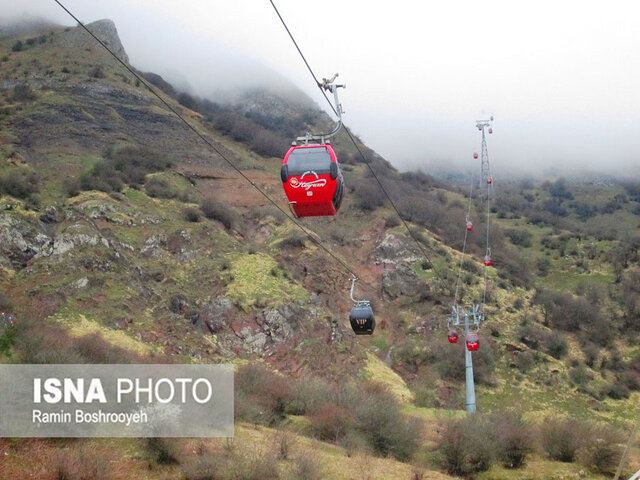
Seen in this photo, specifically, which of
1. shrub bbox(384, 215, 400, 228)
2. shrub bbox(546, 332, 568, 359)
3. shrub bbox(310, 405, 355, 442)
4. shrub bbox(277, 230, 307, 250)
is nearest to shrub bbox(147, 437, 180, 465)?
shrub bbox(310, 405, 355, 442)

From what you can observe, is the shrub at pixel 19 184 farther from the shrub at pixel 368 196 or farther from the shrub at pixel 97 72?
the shrub at pixel 368 196

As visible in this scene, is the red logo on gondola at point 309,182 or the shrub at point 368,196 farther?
the shrub at point 368,196

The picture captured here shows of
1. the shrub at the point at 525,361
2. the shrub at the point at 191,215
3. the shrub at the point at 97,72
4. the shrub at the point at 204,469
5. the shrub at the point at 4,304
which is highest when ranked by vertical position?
the shrub at the point at 97,72

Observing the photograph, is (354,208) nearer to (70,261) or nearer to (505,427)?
(70,261)

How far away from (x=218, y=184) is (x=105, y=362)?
33549 millimetres

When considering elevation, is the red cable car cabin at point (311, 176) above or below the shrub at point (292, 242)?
above

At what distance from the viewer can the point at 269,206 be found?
161 feet

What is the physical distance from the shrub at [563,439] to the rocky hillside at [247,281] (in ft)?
1.21

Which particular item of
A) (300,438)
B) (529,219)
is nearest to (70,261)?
(300,438)

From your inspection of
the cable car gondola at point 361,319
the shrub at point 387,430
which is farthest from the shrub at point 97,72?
the shrub at point 387,430

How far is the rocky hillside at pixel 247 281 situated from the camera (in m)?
24.3

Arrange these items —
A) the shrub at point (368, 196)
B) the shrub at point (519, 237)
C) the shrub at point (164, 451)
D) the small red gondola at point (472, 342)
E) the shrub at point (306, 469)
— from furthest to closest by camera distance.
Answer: the shrub at point (519, 237), the shrub at point (368, 196), the small red gondola at point (472, 342), the shrub at point (164, 451), the shrub at point (306, 469)

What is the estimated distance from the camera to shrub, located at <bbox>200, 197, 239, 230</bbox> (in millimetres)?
42188

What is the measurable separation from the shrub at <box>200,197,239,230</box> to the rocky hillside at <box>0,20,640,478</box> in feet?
1.11
